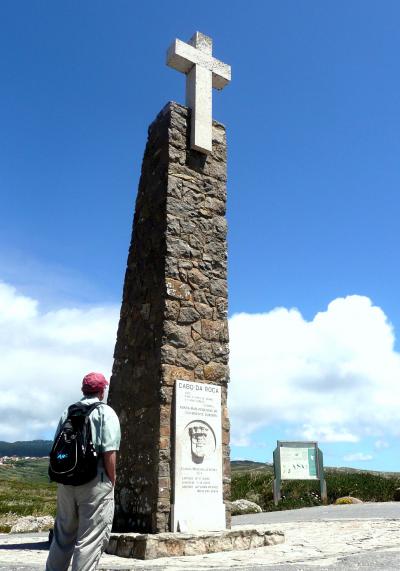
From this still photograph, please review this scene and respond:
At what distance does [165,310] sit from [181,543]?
272 cm

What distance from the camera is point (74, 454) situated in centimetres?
409

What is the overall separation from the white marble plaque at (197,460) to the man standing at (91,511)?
2.33m

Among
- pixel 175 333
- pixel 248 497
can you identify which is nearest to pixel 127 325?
pixel 175 333

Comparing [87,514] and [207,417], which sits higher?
[207,417]

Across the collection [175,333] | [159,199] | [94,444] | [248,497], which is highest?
[159,199]

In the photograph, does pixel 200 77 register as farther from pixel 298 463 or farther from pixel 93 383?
pixel 298 463

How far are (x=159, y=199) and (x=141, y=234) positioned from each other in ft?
2.25

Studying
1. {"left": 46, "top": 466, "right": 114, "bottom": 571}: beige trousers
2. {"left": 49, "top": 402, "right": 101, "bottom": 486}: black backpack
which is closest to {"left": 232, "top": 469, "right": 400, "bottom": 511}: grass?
{"left": 46, "top": 466, "right": 114, "bottom": 571}: beige trousers

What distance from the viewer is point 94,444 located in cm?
417

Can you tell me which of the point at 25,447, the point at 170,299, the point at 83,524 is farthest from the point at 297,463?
the point at 25,447

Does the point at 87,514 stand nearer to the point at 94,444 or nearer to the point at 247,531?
the point at 94,444

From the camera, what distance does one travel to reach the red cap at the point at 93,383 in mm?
4570

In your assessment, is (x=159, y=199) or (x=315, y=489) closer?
(x=159, y=199)

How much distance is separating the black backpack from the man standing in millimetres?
58
